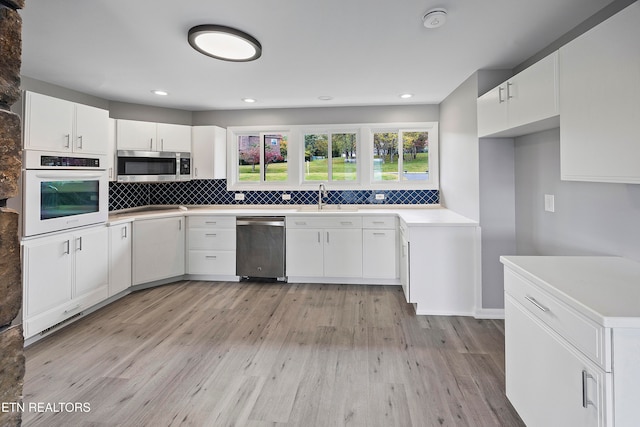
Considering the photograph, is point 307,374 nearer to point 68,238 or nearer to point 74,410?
point 74,410

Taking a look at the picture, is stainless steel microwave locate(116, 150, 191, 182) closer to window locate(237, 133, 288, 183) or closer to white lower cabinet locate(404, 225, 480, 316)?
window locate(237, 133, 288, 183)

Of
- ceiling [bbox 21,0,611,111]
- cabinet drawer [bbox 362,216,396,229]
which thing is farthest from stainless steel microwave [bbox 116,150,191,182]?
cabinet drawer [bbox 362,216,396,229]

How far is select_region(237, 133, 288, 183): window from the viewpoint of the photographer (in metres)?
4.68

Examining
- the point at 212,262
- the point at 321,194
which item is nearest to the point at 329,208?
the point at 321,194

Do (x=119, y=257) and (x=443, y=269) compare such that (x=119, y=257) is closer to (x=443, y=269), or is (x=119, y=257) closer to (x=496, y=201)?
(x=443, y=269)

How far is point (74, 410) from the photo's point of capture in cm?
184

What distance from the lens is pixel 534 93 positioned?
202 cm

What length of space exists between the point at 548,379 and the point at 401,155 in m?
3.48

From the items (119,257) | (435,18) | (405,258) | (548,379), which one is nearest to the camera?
(548,379)

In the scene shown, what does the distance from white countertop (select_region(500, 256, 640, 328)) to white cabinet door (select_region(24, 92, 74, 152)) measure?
11.2 feet

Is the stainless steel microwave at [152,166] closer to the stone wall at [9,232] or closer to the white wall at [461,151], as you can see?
the white wall at [461,151]

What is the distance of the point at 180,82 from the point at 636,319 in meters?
3.72

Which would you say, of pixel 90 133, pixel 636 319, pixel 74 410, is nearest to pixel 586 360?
pixel 636 319

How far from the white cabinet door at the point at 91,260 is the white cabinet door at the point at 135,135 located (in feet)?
3.61
